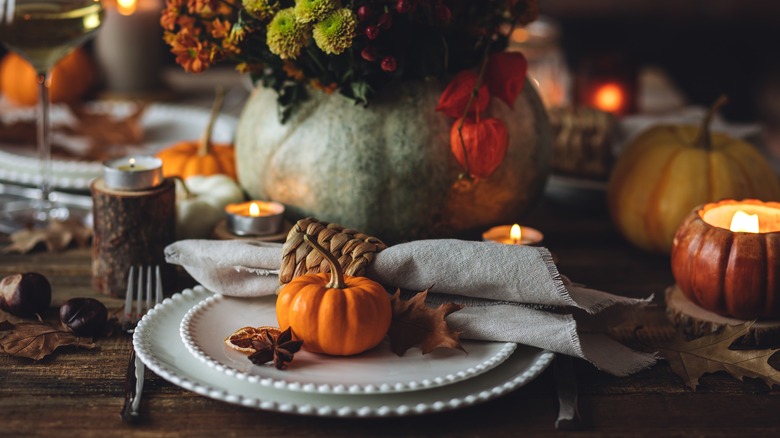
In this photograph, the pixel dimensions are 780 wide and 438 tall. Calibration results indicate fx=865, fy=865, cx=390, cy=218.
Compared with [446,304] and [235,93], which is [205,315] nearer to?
[446,304]

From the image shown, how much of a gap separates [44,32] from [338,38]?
569 mm

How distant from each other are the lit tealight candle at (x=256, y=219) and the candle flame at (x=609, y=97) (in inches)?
38.6

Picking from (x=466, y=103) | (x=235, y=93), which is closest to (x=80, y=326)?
(x=466, y=103)

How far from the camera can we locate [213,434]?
2.60 feet

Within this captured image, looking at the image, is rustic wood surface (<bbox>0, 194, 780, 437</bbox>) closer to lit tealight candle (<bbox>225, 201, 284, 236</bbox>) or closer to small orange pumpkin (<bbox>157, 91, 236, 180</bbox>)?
lit tealight candle (<bbox>225, 201, 284, 236</bbox>)

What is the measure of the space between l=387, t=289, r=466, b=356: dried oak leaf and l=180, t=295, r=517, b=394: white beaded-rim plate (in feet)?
0.04

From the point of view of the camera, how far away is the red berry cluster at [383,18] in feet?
3.25

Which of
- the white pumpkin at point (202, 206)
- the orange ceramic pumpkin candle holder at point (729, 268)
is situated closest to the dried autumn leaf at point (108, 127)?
the white pumpkin at point (202, 206)

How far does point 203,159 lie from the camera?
1429 millimetres

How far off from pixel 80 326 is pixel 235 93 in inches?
59.8

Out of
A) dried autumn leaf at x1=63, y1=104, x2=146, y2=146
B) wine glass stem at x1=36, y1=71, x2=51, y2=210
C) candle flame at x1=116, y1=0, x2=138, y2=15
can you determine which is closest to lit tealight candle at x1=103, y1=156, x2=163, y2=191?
wine glass stem at x1=36, y1=71, x2=51, y2=210

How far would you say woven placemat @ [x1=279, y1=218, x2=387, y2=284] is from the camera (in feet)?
3.16

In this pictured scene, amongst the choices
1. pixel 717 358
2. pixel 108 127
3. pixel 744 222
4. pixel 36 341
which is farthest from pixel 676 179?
pixel 108 127

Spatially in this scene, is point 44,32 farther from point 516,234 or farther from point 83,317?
point 516,234
